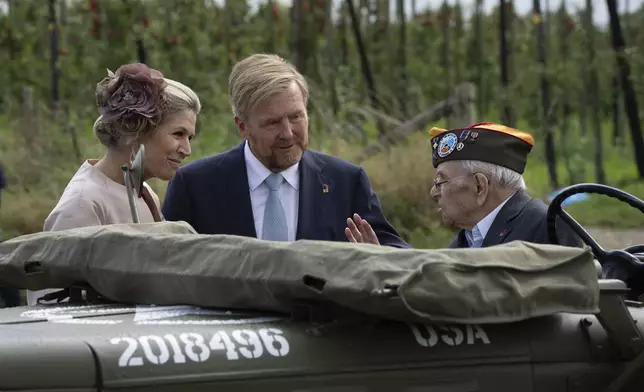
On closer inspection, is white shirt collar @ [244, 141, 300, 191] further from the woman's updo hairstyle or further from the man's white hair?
the man's white hair

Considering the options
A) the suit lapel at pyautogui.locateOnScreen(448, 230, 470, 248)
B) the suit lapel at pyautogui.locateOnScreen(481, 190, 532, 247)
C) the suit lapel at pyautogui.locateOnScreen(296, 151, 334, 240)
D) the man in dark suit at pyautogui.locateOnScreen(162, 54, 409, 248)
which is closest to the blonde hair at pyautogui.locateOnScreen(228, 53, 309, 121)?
the man in dark suit at pyautogui.locateOnScreen(162, 54, 409, 248)

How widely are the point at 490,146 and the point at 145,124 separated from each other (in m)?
1.18

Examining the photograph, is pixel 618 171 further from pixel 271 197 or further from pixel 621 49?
pixel 271 197

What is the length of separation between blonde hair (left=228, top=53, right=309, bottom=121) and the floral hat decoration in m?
0.37

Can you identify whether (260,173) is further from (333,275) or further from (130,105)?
(333,275)

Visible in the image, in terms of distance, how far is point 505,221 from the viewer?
16.1 feet

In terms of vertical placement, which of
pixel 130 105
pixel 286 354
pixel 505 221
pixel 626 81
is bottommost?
pixel 626 81

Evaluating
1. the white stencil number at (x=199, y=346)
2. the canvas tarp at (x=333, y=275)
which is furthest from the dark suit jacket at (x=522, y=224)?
the white stencil number at (x=199, y=346)

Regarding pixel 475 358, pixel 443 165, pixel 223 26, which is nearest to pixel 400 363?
pixel 475 358

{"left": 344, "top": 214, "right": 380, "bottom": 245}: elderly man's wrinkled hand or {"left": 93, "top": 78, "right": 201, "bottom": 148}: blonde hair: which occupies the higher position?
{"left": 93, "top": 78, "right": 201, "bottom": 148}: blonde hair

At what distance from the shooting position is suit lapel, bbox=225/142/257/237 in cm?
530

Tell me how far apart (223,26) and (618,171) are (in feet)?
16.4

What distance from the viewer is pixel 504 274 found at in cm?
315

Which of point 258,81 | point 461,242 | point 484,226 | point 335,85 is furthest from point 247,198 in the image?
point 335,85
